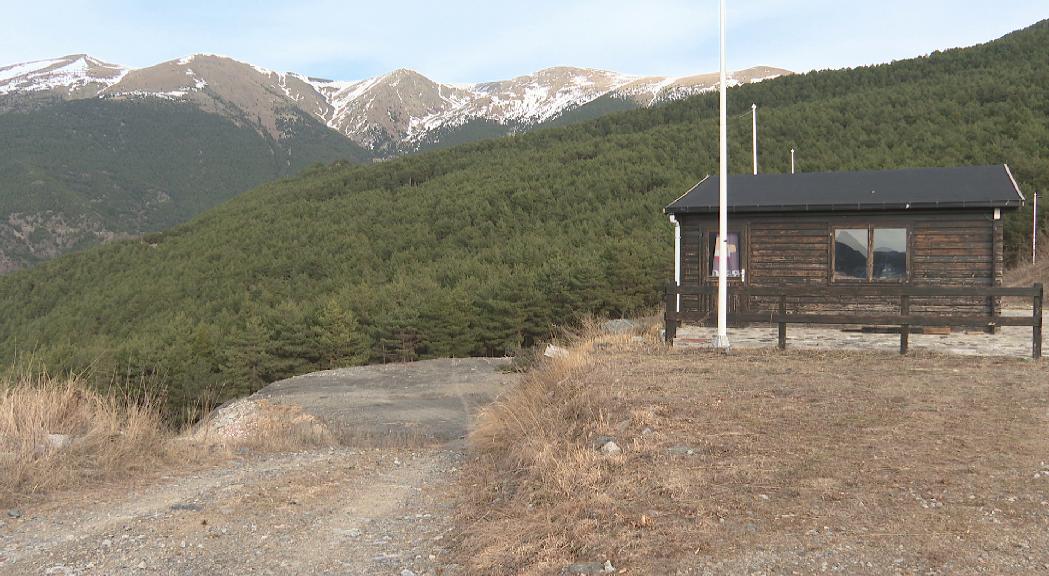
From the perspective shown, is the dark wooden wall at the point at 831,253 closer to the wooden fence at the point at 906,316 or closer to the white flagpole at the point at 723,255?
the white flagpole at the point at 723,255

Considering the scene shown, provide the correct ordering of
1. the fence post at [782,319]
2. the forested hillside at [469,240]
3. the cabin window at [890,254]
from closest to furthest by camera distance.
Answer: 1. the fence post at [782,319]
2. the cabin window at [890,254]
3. the forested hillside at [469,240]

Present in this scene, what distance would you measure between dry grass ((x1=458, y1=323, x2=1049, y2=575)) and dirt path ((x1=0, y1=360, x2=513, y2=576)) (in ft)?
1.43

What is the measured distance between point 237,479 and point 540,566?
357 cm

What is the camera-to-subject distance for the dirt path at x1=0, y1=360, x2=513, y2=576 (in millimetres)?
4531

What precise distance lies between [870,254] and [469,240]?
36429 millimetres

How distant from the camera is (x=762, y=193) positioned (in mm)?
15734

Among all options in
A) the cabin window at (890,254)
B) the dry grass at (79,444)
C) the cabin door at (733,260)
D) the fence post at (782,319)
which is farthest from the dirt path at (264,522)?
the cabin window at (890,254)

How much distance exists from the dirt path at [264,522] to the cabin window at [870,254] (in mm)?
9941

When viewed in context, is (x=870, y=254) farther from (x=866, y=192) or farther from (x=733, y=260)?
(x=733, y=260)

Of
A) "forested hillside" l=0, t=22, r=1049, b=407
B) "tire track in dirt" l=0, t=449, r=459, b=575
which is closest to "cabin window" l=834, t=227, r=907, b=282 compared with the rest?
"tire track in dirt" l=0, t=449, r=459, b=575

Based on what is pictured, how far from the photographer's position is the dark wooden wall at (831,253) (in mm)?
14242

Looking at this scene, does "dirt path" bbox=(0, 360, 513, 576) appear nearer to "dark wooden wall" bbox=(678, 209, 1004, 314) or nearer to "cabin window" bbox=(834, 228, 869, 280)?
"dark wooden wall" bbox=(678, 209, 1004, 314)

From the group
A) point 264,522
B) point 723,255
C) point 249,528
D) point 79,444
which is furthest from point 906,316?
point 79,444

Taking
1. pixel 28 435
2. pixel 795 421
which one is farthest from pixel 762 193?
pixel 28 435
